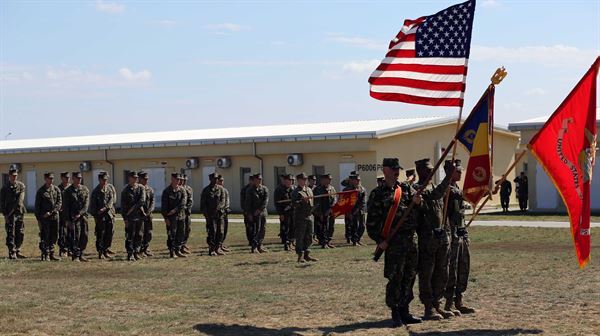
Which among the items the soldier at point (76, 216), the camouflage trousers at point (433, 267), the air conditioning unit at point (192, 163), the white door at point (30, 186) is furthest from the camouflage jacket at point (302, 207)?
the white door at point (30, 186)

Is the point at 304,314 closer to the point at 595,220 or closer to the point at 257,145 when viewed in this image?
the point at 595,220

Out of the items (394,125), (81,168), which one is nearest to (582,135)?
(394,125)

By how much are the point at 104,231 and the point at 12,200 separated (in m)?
2.35

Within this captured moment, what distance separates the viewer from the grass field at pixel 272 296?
11406 millimetres

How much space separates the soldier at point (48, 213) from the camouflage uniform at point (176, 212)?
2322 millimetres

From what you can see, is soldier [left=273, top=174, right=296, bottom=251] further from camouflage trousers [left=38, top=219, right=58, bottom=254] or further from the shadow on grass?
the shadow on grass

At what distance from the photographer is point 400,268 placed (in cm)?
1120

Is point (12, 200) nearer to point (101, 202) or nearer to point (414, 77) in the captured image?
point (101, 202)

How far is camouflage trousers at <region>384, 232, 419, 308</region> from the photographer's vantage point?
11.2 meters

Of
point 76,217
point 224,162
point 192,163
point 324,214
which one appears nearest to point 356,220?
point 324,214

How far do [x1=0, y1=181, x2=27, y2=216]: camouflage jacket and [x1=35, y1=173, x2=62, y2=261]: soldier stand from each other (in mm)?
750

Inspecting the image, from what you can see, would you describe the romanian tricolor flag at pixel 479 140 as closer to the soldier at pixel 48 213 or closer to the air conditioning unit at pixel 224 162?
the soldier at pixel 48 213

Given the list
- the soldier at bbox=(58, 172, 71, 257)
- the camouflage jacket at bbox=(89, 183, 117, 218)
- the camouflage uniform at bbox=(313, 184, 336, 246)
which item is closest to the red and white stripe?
the camouflage jacket at bbox=(89, 183, 117, 218)

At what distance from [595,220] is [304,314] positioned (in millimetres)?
23420
